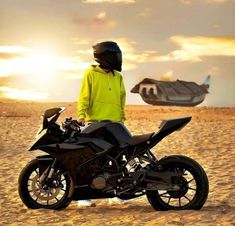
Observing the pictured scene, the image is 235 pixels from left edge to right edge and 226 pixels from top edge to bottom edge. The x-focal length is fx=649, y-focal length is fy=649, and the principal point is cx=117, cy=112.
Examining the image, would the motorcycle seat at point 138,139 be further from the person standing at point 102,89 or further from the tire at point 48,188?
the tire at point 48,188

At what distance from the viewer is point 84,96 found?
759 cm

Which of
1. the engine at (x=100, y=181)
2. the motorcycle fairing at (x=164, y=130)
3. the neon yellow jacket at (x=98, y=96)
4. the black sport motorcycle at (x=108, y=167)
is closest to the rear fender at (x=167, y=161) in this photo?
the black sport motorcycle at (x=108, y=167)

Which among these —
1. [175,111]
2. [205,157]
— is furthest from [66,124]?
[175,111]

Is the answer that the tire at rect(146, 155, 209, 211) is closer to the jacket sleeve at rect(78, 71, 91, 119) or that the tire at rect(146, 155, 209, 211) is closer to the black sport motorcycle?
the black sport motorcycle

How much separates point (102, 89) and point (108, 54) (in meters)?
0.44

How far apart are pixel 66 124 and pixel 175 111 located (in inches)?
1312

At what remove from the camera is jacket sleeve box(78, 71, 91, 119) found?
24.7 ft

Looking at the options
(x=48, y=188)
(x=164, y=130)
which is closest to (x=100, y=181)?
(x=48, y=188)

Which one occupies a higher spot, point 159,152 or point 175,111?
point 175,111

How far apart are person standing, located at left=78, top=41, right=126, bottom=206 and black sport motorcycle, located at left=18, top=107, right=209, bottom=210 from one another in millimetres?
407

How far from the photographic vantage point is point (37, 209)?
24.6 feet

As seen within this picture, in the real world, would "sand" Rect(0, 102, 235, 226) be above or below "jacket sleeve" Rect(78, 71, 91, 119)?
below

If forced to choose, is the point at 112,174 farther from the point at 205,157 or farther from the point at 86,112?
the point at 205,157

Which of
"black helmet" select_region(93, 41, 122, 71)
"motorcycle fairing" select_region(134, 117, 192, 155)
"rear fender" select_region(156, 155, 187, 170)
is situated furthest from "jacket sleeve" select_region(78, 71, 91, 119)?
"rear fender" select_region(156, 155, 187, 170)
